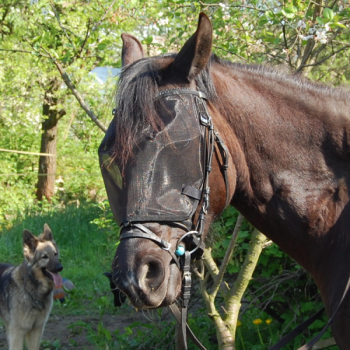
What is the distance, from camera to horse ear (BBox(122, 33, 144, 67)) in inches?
89.4

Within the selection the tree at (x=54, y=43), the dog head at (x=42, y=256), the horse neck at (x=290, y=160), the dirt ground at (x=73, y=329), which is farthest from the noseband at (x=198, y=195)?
the dog head at (x=42, y=256)

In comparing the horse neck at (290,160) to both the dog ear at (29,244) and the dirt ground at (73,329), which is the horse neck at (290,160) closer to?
the dirt ground at (73,329)

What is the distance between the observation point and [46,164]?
12867 millimetres

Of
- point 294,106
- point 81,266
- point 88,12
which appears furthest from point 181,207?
point 81,266

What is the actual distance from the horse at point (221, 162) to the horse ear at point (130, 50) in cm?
30

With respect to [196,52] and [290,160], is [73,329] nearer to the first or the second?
→ [290,160]

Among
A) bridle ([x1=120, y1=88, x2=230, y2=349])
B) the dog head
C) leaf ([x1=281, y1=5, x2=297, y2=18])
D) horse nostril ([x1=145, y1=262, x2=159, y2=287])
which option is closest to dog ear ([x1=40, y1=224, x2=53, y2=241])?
the dog head

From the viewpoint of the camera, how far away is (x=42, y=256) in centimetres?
641

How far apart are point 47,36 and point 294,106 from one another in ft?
9.34

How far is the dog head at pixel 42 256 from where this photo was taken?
632 cm

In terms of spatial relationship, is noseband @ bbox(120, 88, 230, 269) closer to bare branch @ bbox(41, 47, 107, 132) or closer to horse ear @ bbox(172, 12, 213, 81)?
horse ear @ bbox(172, 12, 213, 81)

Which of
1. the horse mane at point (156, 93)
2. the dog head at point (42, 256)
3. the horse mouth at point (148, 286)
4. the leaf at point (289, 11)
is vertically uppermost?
the leaf at point (289, 11)

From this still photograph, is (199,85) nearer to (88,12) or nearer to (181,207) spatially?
(181,207)

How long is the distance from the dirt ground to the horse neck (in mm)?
3962
